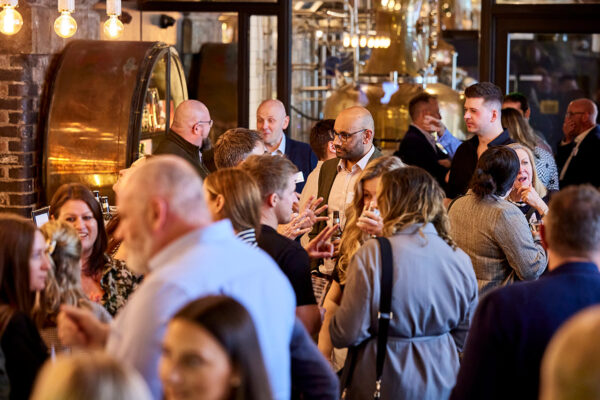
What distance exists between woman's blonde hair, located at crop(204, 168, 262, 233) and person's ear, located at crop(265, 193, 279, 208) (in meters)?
0.40

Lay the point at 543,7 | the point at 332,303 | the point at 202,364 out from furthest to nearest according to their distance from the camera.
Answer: the point at 543,7, the point at 332,303, the point at 202,364

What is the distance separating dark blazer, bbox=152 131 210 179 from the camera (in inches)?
229

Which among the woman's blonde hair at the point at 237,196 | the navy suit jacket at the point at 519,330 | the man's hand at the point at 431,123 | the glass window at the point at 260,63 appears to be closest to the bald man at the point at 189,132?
the man's hand at the point at 431,123

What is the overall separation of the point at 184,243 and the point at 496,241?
2.07m

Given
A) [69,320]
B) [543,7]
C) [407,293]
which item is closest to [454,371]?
[407,293]

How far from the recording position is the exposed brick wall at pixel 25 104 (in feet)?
19.8

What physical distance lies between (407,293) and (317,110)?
9067 mm

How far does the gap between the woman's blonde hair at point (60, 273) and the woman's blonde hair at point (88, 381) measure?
131 cm

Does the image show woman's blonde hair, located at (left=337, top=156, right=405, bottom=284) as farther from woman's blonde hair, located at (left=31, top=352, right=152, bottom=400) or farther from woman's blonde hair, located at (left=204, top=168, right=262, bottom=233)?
woman's blonde hair, located at (left=31, top=352, right=152, bottom=400)

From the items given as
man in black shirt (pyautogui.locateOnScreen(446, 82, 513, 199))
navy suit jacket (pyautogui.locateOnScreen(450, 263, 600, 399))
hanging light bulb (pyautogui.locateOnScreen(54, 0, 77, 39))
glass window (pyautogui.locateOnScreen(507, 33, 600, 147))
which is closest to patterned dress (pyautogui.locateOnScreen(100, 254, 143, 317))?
navy suit jacket (pyautogui.locateOnScreen(450, 263, 600, 399))

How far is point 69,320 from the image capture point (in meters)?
2.17

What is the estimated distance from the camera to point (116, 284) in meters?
3.51

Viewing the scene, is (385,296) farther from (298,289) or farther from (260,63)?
(260,63)

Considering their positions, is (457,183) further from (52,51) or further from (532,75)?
(532,75)
